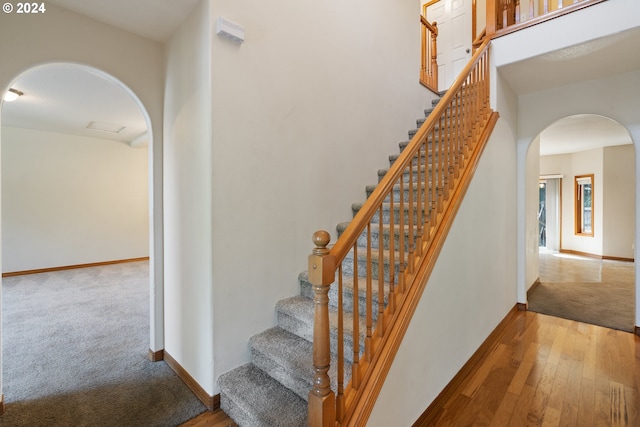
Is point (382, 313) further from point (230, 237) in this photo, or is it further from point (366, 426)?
point (230, 237)

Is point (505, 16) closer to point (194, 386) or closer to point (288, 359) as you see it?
point (288, 359)

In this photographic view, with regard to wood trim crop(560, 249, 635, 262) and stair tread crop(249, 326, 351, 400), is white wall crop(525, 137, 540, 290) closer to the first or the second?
stair tread crop(249, 326, 351, 400)

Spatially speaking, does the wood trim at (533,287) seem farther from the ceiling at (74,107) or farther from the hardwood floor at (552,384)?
the ceiling at (74,107)

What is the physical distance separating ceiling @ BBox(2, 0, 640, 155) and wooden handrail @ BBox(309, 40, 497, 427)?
121cm

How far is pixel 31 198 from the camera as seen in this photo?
5.41 m

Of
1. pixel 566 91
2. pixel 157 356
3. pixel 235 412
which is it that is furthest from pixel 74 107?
pixel 566 91

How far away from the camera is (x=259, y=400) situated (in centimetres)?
165

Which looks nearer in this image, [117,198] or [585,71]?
[585,71]

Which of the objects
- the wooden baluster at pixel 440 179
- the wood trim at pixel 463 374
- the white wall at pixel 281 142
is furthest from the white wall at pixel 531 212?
the wooden baluster at pixel 440 179

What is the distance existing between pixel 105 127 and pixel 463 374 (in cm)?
644

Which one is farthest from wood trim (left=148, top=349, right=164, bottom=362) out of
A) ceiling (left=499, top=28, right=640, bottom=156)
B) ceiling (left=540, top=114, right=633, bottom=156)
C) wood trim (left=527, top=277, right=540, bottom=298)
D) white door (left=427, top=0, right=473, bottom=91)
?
white door (left=427, top=0, right=473, bottom=91)

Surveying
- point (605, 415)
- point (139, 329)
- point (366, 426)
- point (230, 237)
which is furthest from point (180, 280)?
point (605, 415)

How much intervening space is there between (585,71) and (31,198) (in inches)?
339

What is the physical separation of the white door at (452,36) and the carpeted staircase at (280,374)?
14.8ft
